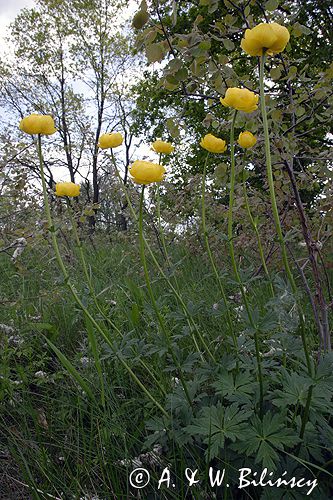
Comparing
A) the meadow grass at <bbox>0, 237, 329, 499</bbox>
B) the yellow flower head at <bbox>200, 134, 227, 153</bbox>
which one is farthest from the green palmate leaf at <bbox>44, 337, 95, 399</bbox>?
the yellow flower head at <bbox>200, 134, 227, 153</bbox>

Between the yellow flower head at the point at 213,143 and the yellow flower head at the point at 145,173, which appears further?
the yellow flower head at the point at 213,143

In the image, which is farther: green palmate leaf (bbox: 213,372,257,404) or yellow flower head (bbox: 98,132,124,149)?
yellow flower head (bbox: 98,132,124,149)

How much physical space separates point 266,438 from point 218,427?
0.11 m

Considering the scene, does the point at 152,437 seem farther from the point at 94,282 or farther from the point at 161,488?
the point at 94,282

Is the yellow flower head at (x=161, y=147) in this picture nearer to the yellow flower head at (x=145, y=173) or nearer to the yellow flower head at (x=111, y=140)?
the yellow flower head at (x=111, y=140)

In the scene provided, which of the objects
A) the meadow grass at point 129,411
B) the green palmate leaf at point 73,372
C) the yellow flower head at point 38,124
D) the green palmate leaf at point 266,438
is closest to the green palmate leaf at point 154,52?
the yellow flower head at point 38,124

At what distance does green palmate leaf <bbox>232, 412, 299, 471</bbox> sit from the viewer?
90 cm

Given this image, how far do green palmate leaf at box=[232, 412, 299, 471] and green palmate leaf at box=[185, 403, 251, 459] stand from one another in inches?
0.7

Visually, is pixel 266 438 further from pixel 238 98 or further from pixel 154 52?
pixel 154 52

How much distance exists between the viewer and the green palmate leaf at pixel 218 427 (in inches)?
36.8

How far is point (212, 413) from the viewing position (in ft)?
3.29

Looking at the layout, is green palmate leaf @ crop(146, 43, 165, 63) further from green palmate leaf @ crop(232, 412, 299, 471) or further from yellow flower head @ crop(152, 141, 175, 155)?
green palmate leaf @ crop(232, 412, 299, 471)

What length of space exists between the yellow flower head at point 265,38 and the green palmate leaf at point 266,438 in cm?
83

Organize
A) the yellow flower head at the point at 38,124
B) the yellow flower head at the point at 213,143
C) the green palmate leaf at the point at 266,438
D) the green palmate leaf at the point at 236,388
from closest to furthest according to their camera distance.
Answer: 1. the green palmate leaf at the point at 266,438
2. the green palmate leaf at the point at 236,388
3. the yellow flower head at the point at 38,124
4. the yellow flower head at the point at 213,143
